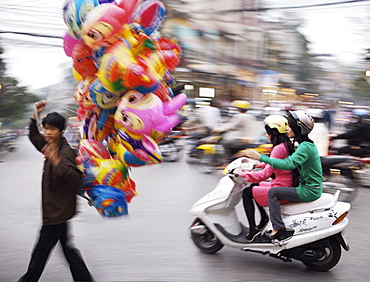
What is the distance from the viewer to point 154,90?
3.50 m

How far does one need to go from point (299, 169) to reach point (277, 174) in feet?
0.72

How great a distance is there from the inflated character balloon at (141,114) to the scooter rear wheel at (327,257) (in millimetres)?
1910

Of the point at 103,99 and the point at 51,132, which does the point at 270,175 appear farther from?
the point at 51,132

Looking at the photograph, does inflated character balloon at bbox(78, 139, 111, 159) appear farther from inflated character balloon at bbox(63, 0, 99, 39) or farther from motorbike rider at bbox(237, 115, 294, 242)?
motorbike rider at bbox(237, 115, 294, 242)

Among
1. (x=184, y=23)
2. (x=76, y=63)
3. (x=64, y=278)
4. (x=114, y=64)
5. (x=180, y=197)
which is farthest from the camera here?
(x=184, y=23)

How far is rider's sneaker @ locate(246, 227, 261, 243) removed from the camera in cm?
443

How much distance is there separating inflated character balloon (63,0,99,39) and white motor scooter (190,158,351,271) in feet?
6.27

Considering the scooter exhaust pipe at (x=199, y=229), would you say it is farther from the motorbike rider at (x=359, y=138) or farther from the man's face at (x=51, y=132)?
the motorbike rider at (x=359, y=138)

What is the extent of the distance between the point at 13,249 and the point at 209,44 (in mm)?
18110

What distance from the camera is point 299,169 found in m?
4.28

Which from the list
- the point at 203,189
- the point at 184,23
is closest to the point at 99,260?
the point at 203,189

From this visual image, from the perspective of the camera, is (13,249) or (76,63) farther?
(13,249)

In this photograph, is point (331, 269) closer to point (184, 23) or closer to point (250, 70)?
point (184, 23)

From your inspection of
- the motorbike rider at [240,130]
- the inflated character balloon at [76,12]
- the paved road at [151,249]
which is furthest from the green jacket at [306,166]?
the motorbike rider at [240,130]
